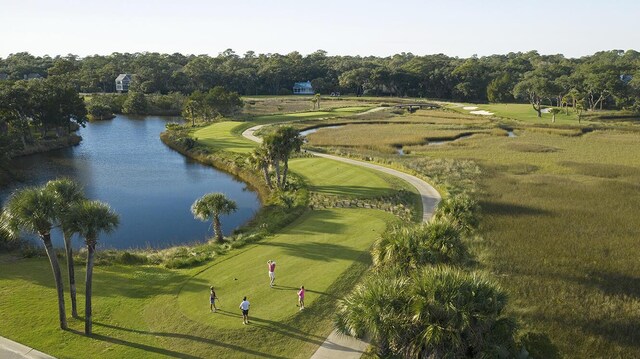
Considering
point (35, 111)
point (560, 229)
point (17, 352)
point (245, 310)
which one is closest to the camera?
point (17, 352)

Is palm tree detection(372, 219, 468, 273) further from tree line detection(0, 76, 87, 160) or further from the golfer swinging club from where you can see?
tree line detection(0, 76, 87, 160)

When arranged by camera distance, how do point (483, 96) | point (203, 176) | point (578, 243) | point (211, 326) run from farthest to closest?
1. point (483, 96)
2. point (203, 176)
3. point (578, 243)
4. point (211, 326)

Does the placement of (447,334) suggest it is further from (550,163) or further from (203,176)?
(550,163)

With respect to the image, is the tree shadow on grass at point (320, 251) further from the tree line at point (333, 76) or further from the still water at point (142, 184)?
the tree line at point (333, 76)

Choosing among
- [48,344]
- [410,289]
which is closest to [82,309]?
[48,344]

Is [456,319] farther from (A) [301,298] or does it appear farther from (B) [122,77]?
(B) [122,77]

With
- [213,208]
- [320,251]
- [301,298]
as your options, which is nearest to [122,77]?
[213,208]
